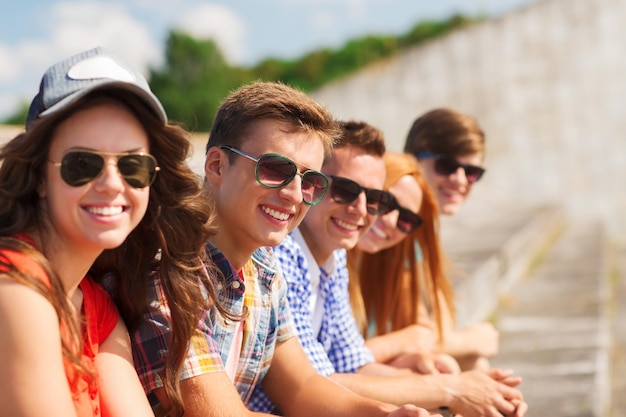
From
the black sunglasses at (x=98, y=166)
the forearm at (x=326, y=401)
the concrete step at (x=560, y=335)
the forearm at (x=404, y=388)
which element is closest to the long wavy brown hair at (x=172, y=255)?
the black sunglasses at (x=98, y=166)

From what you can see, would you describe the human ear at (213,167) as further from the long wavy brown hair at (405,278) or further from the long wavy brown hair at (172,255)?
the long wavy brown hair at (405,278)

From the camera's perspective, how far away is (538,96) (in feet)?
Answer: 57.8

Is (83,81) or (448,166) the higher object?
(448,166)

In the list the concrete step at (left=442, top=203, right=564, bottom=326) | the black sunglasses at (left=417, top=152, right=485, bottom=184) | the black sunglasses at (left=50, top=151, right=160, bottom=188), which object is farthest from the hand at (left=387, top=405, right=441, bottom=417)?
the concrete step at (left=442, top=203, right=564, bottom=326)

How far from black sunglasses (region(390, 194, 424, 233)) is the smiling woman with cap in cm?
177

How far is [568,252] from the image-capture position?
10.9m

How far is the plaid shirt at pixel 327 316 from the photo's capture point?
280 centimetres

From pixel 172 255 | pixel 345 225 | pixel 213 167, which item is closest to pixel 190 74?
pixel 345 225

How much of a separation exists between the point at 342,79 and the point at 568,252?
862 cm

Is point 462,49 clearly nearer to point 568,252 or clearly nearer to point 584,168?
point 584,168

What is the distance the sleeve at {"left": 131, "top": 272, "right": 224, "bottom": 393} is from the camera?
82.7 inches

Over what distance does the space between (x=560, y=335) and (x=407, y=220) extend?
2.97m

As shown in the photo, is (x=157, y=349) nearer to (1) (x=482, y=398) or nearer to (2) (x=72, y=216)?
(2) (x=72, y=216)

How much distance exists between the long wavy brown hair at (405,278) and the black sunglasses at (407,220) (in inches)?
7.1
